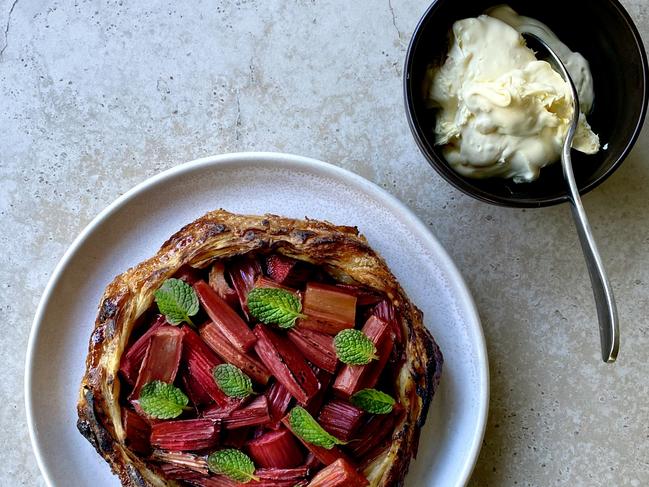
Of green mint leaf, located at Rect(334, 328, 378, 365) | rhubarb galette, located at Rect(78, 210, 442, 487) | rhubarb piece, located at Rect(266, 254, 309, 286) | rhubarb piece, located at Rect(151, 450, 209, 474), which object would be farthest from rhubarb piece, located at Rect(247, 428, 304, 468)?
rhubarb piece, located at Rect(266, 254, 309, 286)

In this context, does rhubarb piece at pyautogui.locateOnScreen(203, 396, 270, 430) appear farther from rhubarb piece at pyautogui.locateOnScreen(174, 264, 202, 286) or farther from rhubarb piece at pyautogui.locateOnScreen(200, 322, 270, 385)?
rhubarb piece at pyautogui.locateOnScreen(174, 264, 202, 286)

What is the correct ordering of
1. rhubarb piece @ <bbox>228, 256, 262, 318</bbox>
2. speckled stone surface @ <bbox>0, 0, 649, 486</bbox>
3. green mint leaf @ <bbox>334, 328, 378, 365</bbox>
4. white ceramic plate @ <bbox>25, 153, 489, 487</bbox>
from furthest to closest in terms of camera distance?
1. speckled stone surface @ <bbox>0, 0, 649, 486</bbox>
2. white ceramic plate @ <bbox>25, 153, 489, 487</bbox>
3. rhubarb piece @ <bbox>228, 256, 262, 318</bbox>
4. green mint leaf @ <bbox>334, 328, 378, 365</bbox>

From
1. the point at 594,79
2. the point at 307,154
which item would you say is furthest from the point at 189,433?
the point at 594,79

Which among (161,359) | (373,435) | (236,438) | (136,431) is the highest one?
(161,359)

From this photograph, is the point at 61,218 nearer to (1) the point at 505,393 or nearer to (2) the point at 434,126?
(2) the point at 434,126

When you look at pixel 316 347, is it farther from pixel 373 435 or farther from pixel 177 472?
pixel 177 472

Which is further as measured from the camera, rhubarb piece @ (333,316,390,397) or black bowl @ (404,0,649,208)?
black bowl @ (404,0,649,208)

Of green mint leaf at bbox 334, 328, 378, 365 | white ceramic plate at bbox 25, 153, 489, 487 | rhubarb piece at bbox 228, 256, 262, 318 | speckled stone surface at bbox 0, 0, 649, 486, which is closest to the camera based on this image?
green mint leaf at bbox 334, 328, 378, 365
